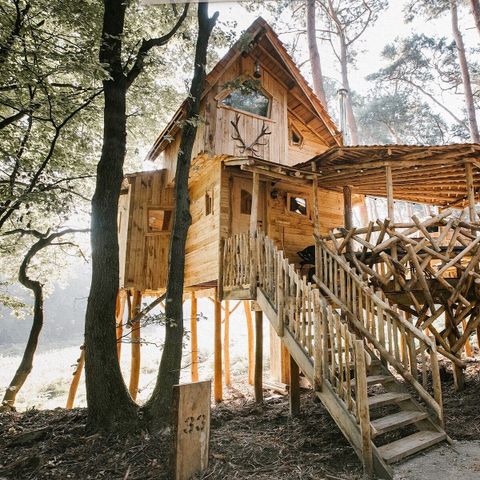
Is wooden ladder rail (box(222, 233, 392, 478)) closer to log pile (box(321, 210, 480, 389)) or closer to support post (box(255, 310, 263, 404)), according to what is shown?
log pile (box(321, 210, 480, 389))

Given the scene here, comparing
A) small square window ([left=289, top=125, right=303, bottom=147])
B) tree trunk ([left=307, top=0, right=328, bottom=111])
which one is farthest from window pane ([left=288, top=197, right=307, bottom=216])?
tree trunk ([left=307, top=0, right=328, bottom=111])

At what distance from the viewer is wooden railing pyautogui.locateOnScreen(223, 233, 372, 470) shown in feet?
16.8

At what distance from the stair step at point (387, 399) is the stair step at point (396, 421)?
21cm

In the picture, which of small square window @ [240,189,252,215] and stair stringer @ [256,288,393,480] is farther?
small square window @ [240,189,252,215]

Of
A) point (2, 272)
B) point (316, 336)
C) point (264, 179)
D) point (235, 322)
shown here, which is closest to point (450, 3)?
point (264, 179)

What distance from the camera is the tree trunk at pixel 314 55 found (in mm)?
19234

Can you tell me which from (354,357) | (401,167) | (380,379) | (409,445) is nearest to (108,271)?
(354,357)

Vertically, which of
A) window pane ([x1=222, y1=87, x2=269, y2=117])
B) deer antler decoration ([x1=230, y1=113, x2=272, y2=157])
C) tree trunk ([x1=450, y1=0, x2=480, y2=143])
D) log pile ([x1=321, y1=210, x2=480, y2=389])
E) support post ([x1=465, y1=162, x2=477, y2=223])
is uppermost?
tree trunk ([x1=450, y1=0, x2=480, y2=143])

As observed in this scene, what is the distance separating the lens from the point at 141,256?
12984 millimetres

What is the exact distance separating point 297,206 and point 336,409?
26.8 ft

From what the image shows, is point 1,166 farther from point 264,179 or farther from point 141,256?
point 264,179

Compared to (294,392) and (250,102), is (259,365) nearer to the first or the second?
(294,392)

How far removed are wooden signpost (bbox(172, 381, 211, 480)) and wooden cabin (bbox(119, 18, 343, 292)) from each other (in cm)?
568

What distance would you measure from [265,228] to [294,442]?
20.8 ft
